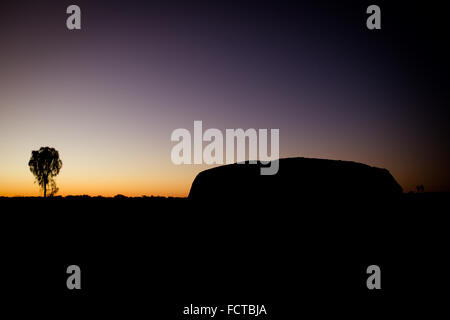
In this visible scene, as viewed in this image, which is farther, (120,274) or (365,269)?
(120,274)

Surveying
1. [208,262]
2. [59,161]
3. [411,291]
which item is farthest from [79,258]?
[59,161]

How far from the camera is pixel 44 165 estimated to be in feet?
122

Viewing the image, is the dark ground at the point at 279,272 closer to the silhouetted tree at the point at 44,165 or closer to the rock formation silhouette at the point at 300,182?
the rock formation silhouette at the point at 300,182

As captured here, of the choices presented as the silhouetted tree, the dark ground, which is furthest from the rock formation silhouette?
the silhouetted tree

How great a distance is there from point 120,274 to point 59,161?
38024mm

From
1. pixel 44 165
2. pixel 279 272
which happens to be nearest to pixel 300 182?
pixel 279 272

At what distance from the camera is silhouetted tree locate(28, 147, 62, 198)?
3691 centimetres

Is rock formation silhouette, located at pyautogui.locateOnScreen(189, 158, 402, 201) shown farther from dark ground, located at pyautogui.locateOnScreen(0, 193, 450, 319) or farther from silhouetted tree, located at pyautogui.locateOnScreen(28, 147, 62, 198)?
silhouetted tree, located at pyautogui.locateOnScreen(28, 147, 62, 198)

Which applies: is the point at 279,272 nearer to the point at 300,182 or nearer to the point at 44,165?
the point at 300,182

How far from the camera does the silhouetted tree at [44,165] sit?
36906 mm

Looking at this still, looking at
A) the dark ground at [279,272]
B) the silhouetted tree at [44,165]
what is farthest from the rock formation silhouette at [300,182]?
the silhouetted tree at [44,165]

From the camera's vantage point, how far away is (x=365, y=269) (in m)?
5.14
